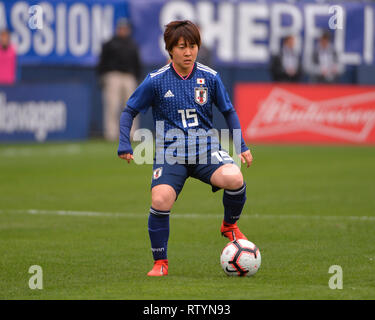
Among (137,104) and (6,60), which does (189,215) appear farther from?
(6,60)

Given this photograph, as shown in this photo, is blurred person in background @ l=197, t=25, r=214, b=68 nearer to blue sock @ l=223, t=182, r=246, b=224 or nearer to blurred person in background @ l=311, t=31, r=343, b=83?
blurred person in background @ l=311, t=31, r=343, b=83

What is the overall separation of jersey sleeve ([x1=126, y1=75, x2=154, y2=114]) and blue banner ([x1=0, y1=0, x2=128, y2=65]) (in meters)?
15.6

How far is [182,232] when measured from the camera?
356 inches

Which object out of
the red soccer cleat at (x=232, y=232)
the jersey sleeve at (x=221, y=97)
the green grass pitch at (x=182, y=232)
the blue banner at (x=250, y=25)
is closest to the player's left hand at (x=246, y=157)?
the jersey sleeve at (x=221, y=97)

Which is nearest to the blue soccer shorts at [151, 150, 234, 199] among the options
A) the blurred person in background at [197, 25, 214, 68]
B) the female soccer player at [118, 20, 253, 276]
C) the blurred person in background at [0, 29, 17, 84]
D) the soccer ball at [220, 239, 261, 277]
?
the female soccer player at [118, 20, 253, 276]

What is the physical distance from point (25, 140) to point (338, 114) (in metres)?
6.88

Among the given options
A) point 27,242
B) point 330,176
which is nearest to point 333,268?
point 27,242

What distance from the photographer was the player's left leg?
6930 mm

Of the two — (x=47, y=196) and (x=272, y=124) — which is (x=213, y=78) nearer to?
(x=47, y=196)

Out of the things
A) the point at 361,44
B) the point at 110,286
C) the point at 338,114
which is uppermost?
the point at 361,44

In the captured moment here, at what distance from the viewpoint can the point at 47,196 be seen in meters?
11.9

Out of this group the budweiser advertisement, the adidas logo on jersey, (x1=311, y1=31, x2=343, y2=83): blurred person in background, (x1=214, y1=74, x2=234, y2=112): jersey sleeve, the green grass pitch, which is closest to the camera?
the green grass pitch

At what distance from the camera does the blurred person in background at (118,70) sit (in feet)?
68.8

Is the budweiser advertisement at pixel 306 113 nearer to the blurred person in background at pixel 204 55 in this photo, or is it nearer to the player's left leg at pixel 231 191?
the blurred person in background at pixel 204 55
